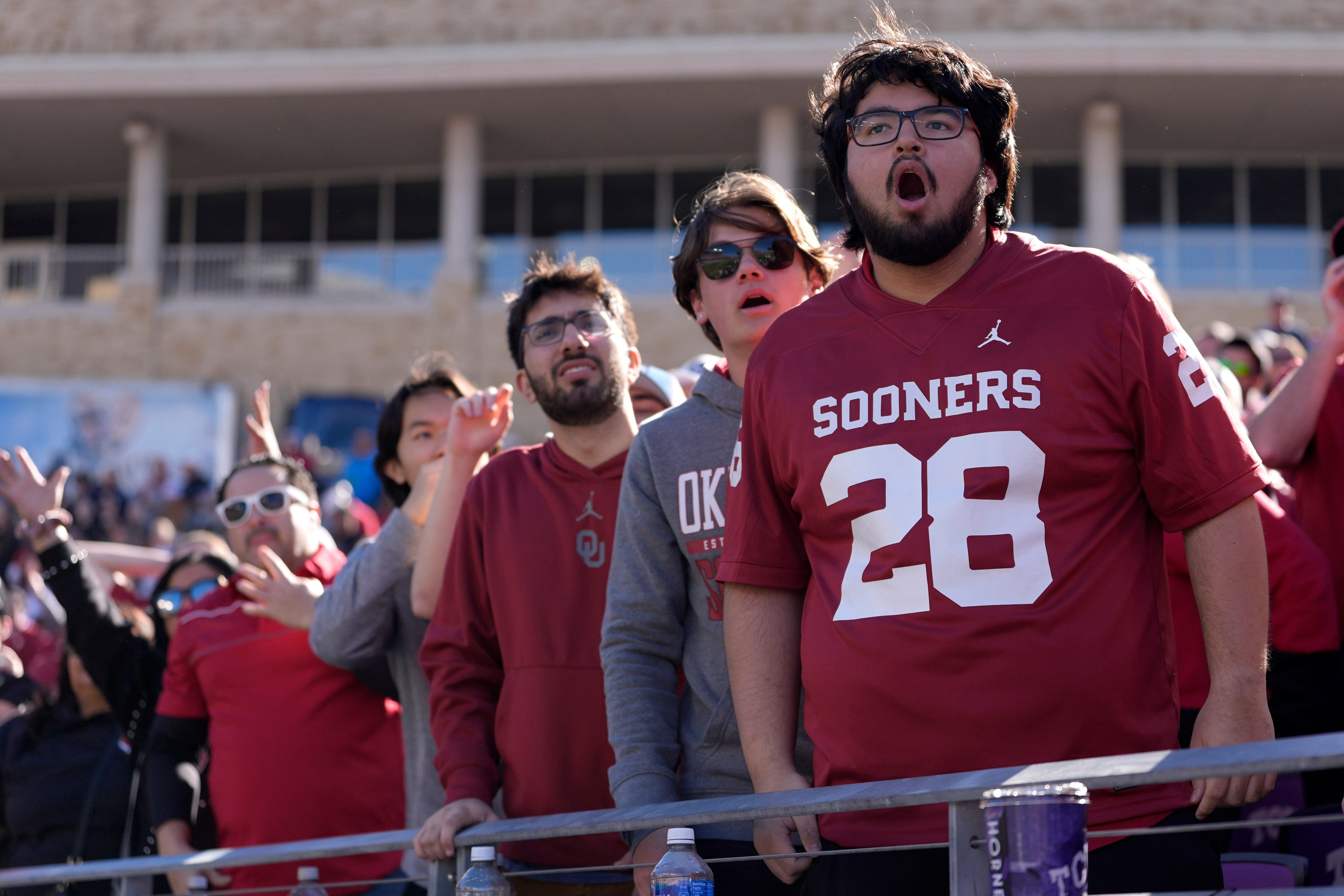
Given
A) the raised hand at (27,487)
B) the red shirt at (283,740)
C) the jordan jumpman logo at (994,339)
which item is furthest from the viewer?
the raised hand at (27,487)

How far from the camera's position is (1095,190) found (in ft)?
66.8

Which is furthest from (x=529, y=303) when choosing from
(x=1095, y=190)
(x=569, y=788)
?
(x=1095, y=190)

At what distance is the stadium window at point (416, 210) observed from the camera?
23.2 metres

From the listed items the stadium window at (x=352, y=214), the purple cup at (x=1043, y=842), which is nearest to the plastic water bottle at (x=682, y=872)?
the purple cup at (x=1043, y=842)

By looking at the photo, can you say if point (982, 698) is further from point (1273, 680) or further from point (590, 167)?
point (590, 167)

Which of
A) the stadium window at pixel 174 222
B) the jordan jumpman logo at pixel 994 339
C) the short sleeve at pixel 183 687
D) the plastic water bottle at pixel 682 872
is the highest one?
the stadium window at pixel 174 222

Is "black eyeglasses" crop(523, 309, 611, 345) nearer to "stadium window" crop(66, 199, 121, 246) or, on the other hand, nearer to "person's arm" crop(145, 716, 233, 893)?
"person's arm" crop(145, 716, 233, 893)

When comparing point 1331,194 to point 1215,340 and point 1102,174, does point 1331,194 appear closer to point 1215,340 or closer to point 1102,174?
point 1102,174

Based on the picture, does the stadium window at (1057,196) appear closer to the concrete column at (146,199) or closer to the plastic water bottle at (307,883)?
the concrete column at (146,199)

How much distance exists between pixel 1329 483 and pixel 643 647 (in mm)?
2326

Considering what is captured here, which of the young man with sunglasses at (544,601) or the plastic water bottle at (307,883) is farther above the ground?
the young man with sunglasses at (544,601)

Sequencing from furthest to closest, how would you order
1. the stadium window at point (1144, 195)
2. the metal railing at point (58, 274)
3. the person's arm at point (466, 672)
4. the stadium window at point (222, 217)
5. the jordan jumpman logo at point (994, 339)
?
the stadium window at point (222, 217), the metal railing at point (58, 274), the stadium window at point (1144, 195), the person's arm at point (466, 672), the jordan jumpman logo at point (994, 339)

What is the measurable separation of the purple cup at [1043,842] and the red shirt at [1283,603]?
6.82 ft

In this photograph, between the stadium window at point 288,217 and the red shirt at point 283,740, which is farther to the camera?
the stadium window at point 288,217
